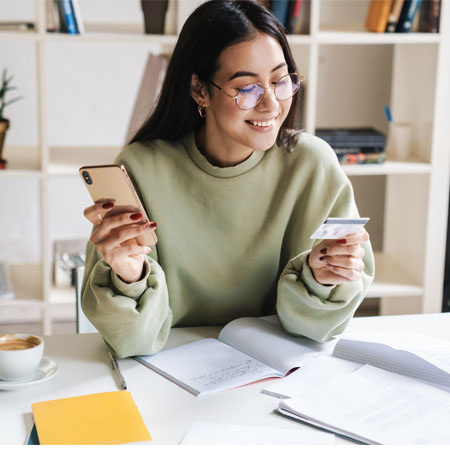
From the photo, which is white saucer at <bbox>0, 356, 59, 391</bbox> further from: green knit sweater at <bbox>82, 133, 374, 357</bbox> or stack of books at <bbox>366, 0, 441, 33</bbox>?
stack of books at <bbox>366, 0, 441, 33</bbox>

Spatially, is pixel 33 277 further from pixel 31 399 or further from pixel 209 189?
pixel 31 399

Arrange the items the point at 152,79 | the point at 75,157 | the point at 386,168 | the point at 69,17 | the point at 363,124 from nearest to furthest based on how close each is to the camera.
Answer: the point at 69,17
the point at 152,79
the point at 386,168
the point at 75,157
the point at 363,124

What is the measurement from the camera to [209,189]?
1.54 metres

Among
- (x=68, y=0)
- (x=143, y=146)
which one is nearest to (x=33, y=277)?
(x=68, y=0)

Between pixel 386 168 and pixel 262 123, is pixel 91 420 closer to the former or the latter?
pixel 262 123

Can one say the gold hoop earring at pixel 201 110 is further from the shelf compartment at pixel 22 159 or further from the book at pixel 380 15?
the book at pixel 380 15

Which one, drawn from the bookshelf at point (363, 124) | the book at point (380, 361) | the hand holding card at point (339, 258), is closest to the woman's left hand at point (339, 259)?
the hand holding card at point (339, 258)

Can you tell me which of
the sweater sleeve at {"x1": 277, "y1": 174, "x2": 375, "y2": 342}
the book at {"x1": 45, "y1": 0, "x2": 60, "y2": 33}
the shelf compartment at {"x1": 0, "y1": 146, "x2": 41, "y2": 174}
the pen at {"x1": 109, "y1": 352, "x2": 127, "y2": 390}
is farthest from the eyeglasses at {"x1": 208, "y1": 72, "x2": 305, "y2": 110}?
the shelf compartment at {"x1": 0, "y1": 146, "x2": 41, "y2": 174}

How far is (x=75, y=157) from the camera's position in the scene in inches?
108

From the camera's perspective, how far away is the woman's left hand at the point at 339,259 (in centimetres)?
125

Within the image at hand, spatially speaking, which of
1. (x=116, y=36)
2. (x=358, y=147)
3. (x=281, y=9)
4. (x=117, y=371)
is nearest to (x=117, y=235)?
(x=117, y=371)

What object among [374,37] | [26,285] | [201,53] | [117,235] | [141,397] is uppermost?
[374,37]

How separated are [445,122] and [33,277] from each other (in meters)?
1.70

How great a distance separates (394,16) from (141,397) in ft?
6.25
